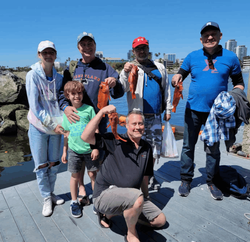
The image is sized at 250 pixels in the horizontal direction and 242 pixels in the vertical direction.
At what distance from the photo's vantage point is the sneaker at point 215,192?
301 centimetres

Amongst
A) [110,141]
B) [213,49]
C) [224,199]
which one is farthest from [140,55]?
[224,199]

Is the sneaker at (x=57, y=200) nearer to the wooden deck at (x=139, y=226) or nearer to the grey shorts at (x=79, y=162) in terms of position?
the wooden deck at (x=139, y=226)

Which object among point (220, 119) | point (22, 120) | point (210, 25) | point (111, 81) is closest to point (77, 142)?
point (111, 81)

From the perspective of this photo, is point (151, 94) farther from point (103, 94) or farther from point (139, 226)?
point (139, 226)

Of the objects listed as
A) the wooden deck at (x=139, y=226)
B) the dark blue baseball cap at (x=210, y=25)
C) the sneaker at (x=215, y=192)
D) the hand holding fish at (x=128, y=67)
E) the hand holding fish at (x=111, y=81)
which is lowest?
the wooden deck at (x=139, y=226)

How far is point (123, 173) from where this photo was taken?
2.27 metres

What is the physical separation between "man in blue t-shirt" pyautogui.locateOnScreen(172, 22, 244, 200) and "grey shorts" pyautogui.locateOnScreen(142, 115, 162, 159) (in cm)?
43

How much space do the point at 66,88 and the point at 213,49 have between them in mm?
2059

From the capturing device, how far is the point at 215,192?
3.07m

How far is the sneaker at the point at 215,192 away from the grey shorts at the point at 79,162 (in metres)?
1.79

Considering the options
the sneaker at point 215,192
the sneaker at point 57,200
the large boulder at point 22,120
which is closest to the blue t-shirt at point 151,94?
the sneaker at point 215,192

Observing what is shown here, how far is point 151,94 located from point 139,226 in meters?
1.78

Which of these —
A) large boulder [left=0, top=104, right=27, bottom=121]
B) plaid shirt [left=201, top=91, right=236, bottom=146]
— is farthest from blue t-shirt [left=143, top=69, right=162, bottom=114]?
large boulder [left=0, top=104, right=27, bottom=121]

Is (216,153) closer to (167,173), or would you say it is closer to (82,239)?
(167,173)
